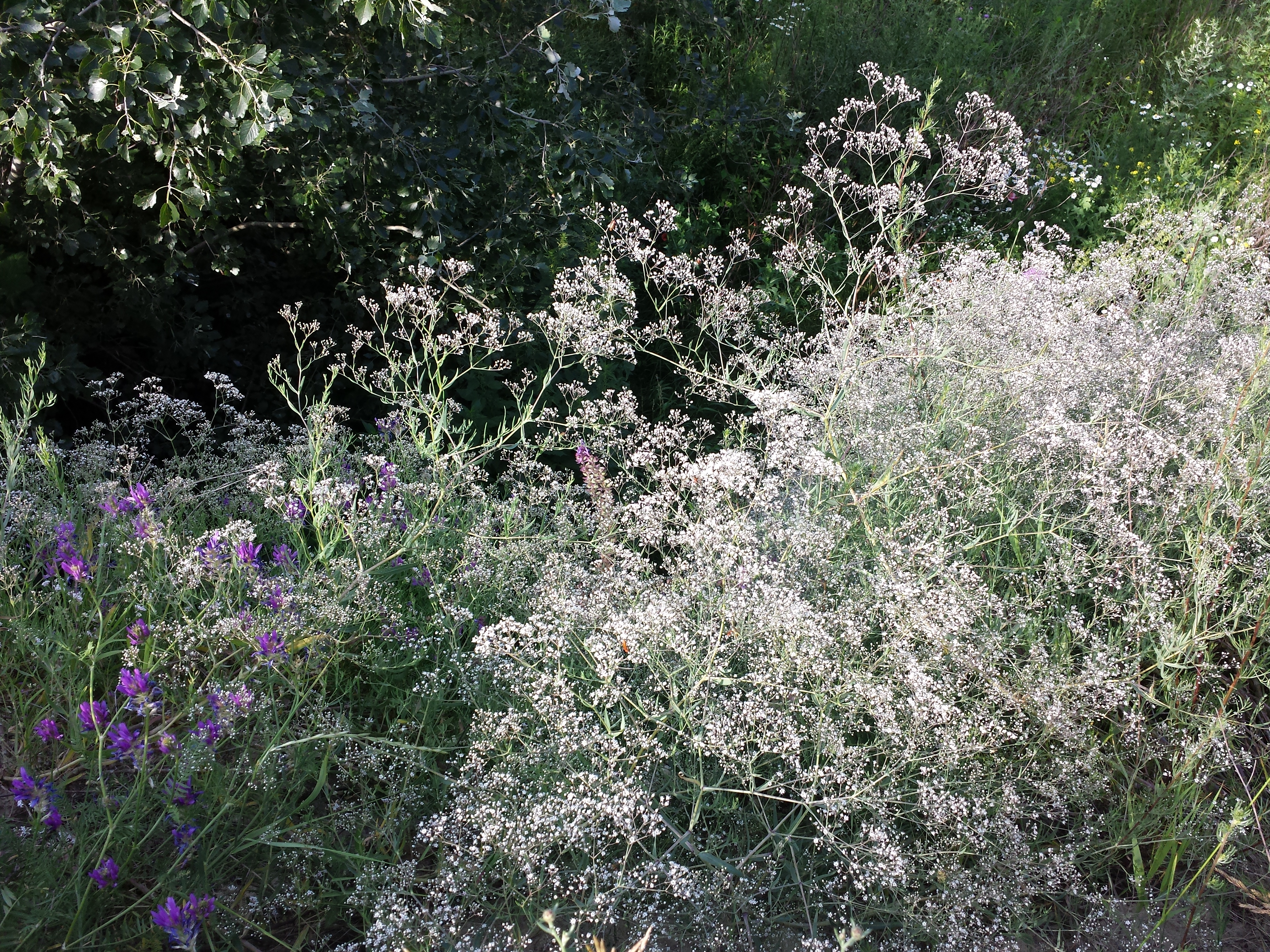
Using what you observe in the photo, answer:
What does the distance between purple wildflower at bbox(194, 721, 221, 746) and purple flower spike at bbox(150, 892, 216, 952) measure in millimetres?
304

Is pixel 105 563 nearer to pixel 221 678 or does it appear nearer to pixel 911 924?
pixel 221 678

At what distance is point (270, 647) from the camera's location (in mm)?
2135

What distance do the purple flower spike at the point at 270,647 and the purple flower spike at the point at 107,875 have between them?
1.56 feet

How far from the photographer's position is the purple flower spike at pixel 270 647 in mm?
2107

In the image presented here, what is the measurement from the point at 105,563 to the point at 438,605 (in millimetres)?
1021

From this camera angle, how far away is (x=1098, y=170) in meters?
7.27

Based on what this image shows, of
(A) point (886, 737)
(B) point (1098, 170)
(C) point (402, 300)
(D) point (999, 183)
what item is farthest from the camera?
(B) point (1098, 170)

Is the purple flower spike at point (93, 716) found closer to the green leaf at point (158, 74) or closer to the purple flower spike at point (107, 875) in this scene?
the purple flower spike at point (107, 875)

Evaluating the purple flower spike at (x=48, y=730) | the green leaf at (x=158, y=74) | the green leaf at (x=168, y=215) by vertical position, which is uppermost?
the green leaf at (x=158, y=74)

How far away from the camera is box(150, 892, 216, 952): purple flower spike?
160cm

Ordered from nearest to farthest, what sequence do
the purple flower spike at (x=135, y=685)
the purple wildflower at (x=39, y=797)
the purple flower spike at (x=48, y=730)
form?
the purple wildflower at (x=39, y=797), the purple flower spike at (x=135, y=685), the purple flower spike at (x=48, y=730)

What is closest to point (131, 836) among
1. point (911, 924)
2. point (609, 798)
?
point (609, 798)

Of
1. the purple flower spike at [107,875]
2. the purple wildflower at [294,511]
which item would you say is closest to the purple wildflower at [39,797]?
the purple flower spike at [107,875]

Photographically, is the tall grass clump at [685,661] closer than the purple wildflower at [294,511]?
Yes
